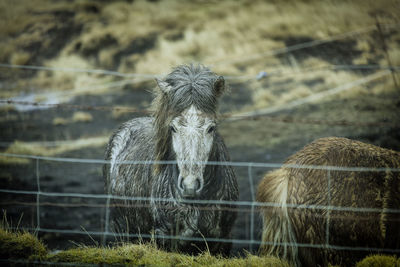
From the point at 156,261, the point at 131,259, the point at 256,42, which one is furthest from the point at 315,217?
the point at 256,42

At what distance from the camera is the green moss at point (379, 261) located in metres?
3.49

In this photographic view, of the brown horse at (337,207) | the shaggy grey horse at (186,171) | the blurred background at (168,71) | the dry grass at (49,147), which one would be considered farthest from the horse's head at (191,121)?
the dry grass at (49,147)

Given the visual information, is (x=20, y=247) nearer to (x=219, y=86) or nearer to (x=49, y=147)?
(x=219, y=86)

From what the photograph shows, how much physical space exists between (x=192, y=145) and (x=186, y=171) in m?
0.23

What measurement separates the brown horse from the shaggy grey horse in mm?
546

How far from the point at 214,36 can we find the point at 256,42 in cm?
189

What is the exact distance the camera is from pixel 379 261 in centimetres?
350

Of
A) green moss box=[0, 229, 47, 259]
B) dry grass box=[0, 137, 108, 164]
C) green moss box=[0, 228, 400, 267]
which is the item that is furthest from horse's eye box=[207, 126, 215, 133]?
dry grass box=[0, 137, 108, 164]

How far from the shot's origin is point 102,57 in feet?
55.4

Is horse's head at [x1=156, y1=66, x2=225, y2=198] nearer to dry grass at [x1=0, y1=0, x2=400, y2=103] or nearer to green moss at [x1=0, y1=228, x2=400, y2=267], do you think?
green moss at [x1=0, y1=228, x2=400, y2=267]

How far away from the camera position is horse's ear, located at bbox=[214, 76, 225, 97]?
400 centimetres

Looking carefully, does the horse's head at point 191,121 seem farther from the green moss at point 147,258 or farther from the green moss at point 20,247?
the green moss at point 20,247

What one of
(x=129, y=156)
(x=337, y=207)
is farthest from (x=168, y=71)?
(x=337, y=207)

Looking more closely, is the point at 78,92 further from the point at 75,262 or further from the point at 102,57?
the point at 75,262
